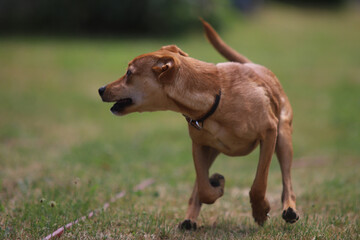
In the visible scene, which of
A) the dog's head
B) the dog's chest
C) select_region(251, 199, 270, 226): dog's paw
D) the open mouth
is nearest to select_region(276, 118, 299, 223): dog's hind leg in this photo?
select_region(251, 199, 270, 226): dog's paw

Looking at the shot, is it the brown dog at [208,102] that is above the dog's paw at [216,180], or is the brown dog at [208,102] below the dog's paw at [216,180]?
above

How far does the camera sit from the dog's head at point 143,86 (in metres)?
4.37

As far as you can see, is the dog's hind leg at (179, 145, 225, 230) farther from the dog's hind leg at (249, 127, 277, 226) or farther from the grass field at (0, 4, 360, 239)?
the dog's hind leg at (249, 127, 277, 226)

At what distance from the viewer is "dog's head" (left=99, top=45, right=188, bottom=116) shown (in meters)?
4.37

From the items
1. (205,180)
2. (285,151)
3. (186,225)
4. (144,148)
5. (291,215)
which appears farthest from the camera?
(144,148)

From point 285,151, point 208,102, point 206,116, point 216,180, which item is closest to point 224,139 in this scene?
point 206,116

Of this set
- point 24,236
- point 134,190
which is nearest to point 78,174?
point 134,190

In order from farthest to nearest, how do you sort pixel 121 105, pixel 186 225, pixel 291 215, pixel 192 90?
1. pixel 186 225
2. pixel 291 215
3. pixel 121 105
4. pixel 192 90

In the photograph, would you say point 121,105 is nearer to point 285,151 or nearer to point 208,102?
point 208,102

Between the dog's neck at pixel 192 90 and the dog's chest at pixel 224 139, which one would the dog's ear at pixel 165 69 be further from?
the dog's chest at pixel 224 139

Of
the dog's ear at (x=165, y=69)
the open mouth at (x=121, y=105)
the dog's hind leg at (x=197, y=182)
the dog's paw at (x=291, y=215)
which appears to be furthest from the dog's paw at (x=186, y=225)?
the dog's ear at (x=165, y=69)

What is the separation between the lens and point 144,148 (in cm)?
943

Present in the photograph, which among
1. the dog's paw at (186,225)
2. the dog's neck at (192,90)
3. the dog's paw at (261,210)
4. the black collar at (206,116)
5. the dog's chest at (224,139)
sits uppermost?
the dog's neck at (192,90)

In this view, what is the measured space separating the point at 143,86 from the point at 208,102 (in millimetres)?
596
